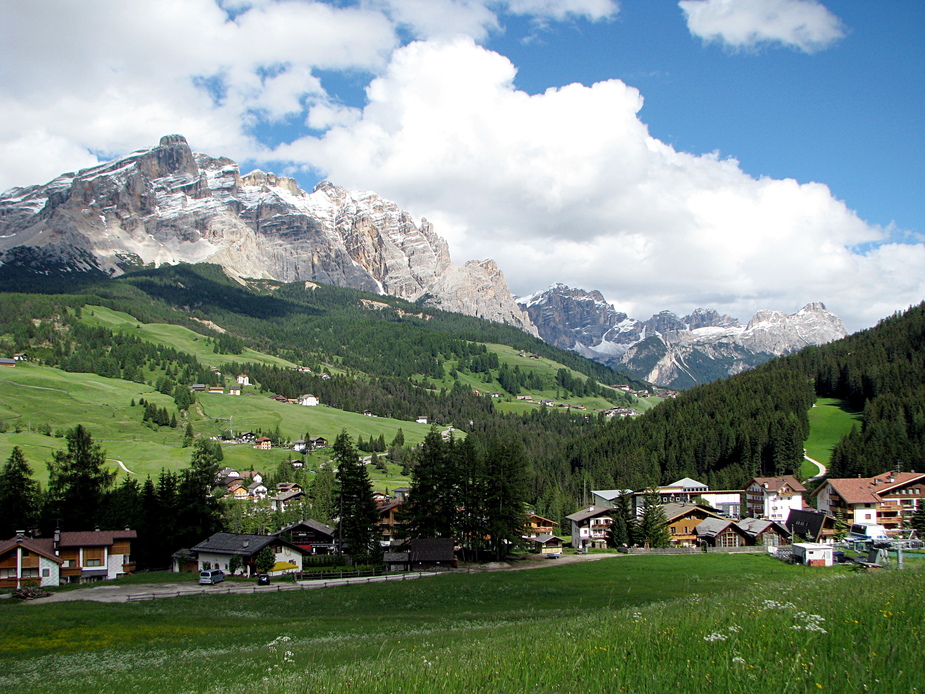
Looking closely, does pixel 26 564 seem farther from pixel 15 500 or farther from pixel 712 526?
pixel 712 526

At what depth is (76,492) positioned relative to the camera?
72188 millimetres

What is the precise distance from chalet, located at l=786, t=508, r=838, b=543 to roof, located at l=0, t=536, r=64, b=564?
88.4 m

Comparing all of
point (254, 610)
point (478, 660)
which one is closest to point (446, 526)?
point (254, 610)

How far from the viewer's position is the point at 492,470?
7475 cm

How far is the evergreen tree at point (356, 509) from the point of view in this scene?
71.8 meters

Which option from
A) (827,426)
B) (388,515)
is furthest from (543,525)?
(827,426)

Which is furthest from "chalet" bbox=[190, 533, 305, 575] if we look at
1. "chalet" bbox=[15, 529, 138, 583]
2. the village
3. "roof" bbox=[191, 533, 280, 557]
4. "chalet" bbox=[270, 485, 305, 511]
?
"chalet" bbox=[270, 485, 305, 511]

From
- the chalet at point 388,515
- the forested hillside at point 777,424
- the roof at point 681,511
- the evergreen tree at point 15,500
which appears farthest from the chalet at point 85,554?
the forested hillside at point 777,424

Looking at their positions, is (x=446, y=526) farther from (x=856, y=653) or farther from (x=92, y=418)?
(x=92, y=418)

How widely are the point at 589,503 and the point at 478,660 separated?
118 m

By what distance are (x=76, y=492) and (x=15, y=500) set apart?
5879mm

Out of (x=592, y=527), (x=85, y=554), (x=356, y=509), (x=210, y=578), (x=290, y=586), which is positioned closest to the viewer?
(x=290, y=586)

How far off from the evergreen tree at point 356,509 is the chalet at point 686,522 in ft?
140

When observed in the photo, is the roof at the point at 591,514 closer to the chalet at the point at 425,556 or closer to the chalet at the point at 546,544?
the chalet at the point at 546,544
